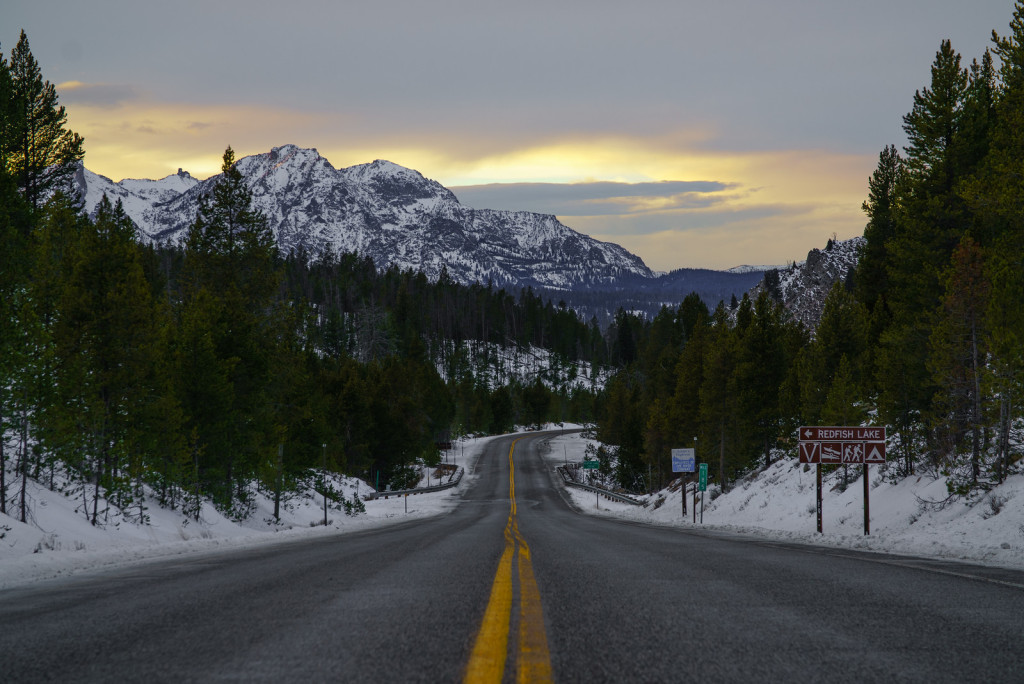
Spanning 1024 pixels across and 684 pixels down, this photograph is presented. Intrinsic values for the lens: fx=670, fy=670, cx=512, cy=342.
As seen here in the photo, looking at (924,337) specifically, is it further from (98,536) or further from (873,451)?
(98,536)

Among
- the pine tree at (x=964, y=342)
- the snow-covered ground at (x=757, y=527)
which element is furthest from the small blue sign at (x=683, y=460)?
the pine tree at (x=964, y=342)

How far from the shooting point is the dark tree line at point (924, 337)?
70.9ft

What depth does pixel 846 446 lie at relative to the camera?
69.9 ft

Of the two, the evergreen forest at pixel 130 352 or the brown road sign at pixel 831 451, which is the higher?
the evergreen forest at pixel 130 352

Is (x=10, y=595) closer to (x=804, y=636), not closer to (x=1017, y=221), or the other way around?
(x=804, y=636)

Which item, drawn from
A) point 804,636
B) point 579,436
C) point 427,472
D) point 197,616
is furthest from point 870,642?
point 579,436

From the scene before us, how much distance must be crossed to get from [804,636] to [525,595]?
220 cm

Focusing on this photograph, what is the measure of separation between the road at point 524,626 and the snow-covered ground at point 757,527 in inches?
155

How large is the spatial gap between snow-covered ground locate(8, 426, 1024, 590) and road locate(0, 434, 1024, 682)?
3.95 m

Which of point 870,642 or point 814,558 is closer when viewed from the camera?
point 870,642

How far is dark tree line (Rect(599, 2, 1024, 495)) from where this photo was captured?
→ 21609 mm

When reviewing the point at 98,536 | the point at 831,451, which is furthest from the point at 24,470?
the point at 831,451

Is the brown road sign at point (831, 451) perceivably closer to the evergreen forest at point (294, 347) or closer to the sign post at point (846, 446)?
the sign post at point (846, 446)

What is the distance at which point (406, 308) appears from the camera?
177 m
